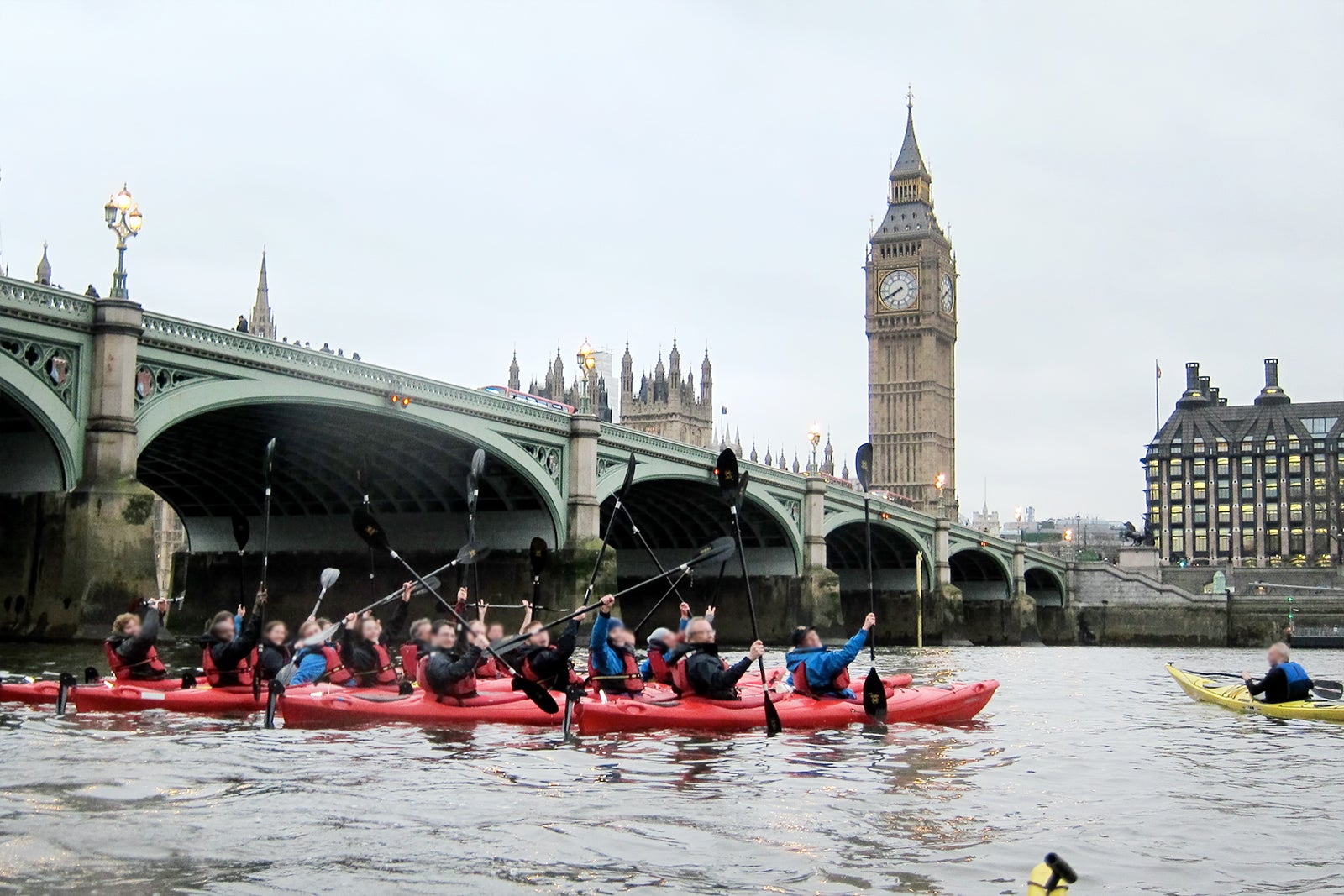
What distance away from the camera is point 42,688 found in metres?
19.5

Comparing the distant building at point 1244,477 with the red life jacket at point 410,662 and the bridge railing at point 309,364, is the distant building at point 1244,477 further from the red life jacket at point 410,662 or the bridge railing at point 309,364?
the red life jacket at point 410,662

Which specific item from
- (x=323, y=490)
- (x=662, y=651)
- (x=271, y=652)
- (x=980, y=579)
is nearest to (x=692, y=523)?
(x=323, y=490)

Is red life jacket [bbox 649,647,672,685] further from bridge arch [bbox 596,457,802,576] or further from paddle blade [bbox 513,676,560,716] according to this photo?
bridge arch [bbox 596,457,802,576]

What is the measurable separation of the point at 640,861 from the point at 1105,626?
83.9 m

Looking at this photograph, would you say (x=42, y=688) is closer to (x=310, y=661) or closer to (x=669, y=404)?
(x=310, y=661)

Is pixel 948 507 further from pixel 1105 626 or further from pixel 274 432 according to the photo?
pixel 274 432

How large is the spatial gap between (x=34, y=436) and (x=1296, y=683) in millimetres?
24783

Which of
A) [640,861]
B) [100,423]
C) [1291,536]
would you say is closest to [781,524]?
[100,423]

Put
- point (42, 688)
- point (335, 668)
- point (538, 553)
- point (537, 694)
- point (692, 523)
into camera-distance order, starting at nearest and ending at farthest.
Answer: point (537, 694) < point (42, 688) < point (335, 668) < point (538, 553) < point (692, 523)

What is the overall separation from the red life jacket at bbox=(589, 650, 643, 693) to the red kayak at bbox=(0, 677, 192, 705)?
5.83 m

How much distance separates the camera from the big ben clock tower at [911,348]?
13050cm

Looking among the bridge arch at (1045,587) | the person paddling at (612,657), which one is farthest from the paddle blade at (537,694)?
the bridge arch at (1045,587)

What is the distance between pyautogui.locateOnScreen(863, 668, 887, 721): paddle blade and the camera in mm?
18984

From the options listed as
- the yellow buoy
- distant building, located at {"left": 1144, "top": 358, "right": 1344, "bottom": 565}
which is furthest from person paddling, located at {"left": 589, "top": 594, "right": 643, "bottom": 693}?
distant building, located at {"left": 1144, "top": 358, "right": 1344, "bottom": 565}
